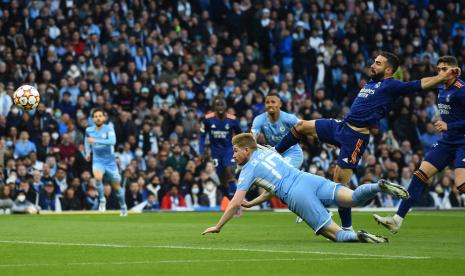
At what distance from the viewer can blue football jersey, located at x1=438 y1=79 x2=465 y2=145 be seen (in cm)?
1741

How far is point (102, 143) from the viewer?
2700cm

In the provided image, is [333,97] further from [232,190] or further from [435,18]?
[232,190]

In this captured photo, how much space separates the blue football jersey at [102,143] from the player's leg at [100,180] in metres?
0.17

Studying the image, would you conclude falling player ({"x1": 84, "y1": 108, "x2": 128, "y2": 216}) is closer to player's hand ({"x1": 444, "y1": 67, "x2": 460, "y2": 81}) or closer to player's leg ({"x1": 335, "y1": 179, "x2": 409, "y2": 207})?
player's hand ({"x1": 444, "y1": 67, "x2": 460, "y2": 81})

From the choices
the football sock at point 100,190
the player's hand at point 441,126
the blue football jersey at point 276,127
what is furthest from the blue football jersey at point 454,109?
the football sock at point 100,190

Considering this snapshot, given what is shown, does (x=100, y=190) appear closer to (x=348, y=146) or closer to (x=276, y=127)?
(x=276, y=127)

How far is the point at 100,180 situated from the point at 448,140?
1218cm

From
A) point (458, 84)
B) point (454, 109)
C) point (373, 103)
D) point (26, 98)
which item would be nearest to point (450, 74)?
point (373, 103)

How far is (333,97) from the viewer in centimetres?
3725

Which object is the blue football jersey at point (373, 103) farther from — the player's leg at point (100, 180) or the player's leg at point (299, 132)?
the player's leg at point (100, 180)

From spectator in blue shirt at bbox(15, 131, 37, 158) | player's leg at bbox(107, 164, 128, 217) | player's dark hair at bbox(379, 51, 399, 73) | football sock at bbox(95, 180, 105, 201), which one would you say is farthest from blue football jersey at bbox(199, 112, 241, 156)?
player's dark hair at bbox(379, 51, 399, 73)

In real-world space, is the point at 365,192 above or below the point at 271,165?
below

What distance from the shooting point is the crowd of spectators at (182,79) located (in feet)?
100

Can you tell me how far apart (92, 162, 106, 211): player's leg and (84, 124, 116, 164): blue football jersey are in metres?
0.17
